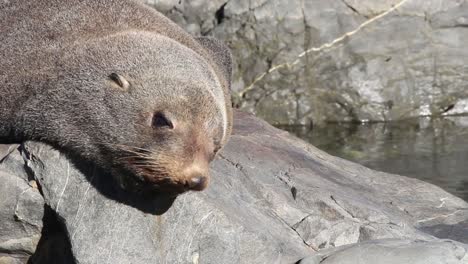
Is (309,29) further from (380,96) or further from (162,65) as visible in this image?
(162,65)

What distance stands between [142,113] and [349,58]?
7008mm

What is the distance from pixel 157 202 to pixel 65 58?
1.32 metres

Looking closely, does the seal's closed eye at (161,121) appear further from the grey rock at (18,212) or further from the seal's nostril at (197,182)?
the grey rock at (18,212)

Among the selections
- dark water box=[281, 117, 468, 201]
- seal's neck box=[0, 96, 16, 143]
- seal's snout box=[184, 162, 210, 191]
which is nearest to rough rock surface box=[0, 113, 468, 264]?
seal's neck box=[0, 96, 16, 143]

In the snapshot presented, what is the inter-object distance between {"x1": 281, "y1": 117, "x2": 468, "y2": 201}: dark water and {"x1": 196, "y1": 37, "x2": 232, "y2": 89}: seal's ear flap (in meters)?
2.40

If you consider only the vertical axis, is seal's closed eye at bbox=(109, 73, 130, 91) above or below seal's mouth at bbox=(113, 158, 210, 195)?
above

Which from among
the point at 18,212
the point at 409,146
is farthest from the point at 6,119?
the point at 409,146

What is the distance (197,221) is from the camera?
23.5 feet

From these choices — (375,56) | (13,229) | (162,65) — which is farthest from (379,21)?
(13,229)

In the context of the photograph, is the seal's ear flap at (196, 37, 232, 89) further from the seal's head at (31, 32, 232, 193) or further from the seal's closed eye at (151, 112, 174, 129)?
the seal's closed eye at (151, 112, 174, 129)

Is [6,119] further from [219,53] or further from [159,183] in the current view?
[219,53]

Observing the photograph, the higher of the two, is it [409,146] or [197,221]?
[409,146]

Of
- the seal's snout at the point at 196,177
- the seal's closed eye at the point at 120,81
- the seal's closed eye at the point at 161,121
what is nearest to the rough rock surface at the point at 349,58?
the seal's closed eye at the point at 120,81

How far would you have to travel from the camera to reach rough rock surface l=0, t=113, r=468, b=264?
704cm
